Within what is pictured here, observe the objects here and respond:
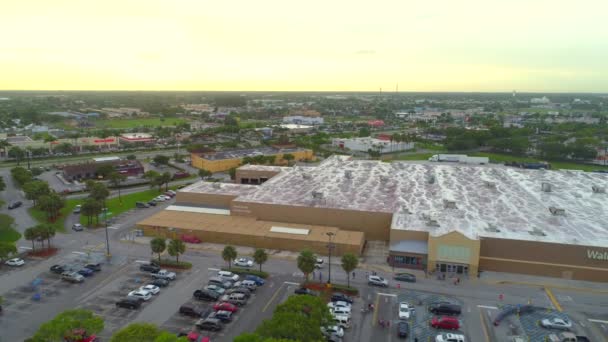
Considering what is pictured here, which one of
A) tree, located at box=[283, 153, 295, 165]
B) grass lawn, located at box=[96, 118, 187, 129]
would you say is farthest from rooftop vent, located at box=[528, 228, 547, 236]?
grass lawn, located at box=[96, 118, 187, 129]

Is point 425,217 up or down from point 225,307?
up

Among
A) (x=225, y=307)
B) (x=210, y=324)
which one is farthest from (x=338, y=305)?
(x=210, y=324)

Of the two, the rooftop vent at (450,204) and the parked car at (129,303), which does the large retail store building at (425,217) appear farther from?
the parked car at (129,303)

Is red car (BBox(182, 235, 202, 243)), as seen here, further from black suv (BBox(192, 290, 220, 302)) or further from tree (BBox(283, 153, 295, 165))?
tree (BBox(283, 153, 295, 165))

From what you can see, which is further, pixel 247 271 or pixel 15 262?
pixel 15 262

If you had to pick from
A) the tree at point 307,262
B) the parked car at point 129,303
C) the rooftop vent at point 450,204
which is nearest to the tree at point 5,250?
the parked car at point 129,303

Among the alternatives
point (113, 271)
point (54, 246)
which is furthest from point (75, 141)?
point (113, 271)

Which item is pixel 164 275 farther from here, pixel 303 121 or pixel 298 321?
pixel 303 121
